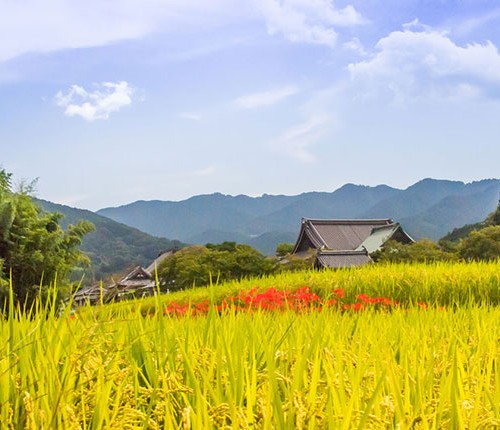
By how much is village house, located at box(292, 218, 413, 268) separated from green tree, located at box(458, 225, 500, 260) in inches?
295

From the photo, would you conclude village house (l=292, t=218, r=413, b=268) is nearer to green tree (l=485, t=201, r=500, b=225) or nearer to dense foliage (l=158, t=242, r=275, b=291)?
green tree (l=485, t=201, r=500, b=225)

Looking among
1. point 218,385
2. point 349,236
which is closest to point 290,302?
point 218,385

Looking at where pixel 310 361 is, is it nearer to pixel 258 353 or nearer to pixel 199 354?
pixel 258 353

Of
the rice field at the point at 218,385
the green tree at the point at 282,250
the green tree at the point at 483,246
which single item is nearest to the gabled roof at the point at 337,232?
the green tree at the point at 282,250

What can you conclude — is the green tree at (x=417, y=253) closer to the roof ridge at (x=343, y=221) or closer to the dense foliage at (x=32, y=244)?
the roof ridge at (x=343, y=221)

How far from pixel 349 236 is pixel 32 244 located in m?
28.5

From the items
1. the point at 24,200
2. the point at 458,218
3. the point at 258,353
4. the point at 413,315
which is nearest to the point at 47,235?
the point at 24,200

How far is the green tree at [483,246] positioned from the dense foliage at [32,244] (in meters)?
15.3

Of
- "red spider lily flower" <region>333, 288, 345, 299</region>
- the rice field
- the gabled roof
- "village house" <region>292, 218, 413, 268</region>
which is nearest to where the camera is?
the rice field

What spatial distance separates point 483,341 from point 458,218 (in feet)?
522

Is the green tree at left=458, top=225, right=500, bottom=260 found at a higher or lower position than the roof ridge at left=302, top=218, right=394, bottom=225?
lower

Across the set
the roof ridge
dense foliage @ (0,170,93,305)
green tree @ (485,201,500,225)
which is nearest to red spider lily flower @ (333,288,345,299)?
dense foliage @ (0,170,93,305)

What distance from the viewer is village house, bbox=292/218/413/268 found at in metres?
36.5

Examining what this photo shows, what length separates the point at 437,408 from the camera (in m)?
1.72
